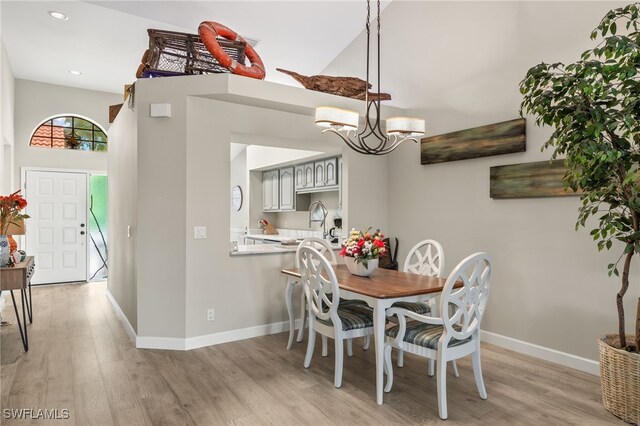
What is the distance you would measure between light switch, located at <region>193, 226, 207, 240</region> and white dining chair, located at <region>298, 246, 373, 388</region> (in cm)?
104

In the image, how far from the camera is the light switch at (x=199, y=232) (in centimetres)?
366

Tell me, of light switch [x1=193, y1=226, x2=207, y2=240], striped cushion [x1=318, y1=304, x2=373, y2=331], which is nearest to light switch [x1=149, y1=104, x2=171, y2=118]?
light switch [x1=193, y1=226, x2=207, y2=240]

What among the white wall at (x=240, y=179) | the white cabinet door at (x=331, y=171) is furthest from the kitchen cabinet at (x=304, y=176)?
the white wall at (x=240, y=179)

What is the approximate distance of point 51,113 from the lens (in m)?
6.65

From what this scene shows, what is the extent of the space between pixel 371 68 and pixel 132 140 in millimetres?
3154

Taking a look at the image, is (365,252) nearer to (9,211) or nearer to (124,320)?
(124,320)

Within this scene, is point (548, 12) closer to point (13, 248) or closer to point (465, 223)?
point (465, 223)

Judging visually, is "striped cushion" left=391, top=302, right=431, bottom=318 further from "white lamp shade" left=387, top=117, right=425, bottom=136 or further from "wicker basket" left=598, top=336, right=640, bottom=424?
"white lamp shade" left=387, top=117, right=425, bottom=136

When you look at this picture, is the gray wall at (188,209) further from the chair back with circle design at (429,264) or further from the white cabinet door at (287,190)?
the white cabinet door at (287,190)

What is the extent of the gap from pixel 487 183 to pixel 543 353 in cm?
160

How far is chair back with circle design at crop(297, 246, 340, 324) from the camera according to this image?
2809 millimetres

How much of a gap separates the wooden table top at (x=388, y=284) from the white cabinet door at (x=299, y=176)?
3.26 meters

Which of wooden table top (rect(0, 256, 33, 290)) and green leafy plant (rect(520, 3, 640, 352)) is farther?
wooden table top (rect(0, 256, 33, 290))

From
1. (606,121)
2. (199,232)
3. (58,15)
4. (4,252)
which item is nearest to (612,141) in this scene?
(606,121)
